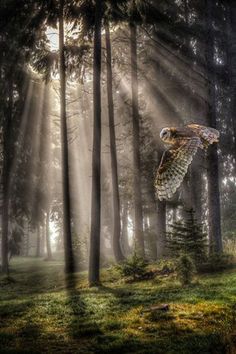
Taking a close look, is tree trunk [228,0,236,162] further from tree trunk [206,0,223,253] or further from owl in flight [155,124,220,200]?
owl in flight [155,124,220,200]

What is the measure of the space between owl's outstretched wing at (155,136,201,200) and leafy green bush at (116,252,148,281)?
36.6 feet

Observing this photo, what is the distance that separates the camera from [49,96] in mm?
24391

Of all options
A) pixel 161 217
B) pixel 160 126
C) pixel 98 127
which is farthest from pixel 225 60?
pixel 98 127

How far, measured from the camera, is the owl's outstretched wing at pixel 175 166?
346 cm

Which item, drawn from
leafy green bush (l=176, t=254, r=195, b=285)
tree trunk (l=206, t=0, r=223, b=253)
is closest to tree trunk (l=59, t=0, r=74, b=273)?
tree trunk (l=206, t=0, r=223, b=253)

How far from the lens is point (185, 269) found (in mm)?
11758

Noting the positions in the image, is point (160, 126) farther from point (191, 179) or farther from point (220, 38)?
point (220, 38)

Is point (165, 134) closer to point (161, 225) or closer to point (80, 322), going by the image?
point (80, 322)

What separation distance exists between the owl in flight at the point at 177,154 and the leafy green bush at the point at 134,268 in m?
11.2

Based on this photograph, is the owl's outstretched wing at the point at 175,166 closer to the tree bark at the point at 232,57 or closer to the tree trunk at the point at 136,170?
the tree trunk at the point at 136,170

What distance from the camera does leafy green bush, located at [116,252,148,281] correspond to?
47.3 ft

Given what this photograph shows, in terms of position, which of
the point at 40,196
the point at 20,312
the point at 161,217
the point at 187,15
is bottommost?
the point at 20,312

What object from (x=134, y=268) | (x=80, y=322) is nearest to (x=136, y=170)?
(x=134, y=268)

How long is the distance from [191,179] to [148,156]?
9.86ft
